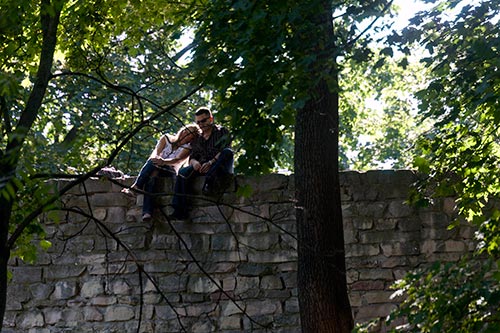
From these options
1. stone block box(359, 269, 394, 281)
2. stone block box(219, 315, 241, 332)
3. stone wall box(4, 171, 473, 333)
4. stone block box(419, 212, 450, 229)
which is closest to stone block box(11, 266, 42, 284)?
stone wall box(4, 171, 473, 333)

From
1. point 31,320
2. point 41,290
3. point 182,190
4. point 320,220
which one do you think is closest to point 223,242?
point 182,190

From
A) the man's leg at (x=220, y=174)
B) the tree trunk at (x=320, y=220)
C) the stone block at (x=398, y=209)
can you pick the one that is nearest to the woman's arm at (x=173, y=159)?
the man's leg at (x=220, y=174)

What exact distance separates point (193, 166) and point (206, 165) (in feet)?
0.36

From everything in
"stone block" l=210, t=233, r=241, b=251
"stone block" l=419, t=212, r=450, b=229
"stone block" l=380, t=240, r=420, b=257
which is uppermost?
"stone block" l=419, t=212, r=450, b=229

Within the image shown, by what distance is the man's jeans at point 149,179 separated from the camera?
899 centimetres

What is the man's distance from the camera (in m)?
8.83

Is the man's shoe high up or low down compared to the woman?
down

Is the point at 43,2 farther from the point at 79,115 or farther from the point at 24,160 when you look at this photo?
the point at 79,115

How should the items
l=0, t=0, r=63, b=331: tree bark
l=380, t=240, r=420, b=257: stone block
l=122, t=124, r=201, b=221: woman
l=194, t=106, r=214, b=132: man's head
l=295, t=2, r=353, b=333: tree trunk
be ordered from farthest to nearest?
l=122, t=124, r=201, b=221: woman
l=380, t=240, r=420, b=257: stone block
l=194, t=106, r=214, b=132: man's head
l=295, t=2, r=353, b=333: tree trunk
l=0, t=0, r=63, b=331: tree bark

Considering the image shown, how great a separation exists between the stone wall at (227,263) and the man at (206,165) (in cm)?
12

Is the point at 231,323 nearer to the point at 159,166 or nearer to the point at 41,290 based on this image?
the point at 159,166

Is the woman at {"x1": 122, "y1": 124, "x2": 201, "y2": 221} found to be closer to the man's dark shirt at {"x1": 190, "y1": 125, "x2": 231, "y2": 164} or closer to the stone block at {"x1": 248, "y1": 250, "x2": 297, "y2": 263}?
the man's dark shirt at {"x1": 190, "y1": 125, "x2": 231, "y2": 164}

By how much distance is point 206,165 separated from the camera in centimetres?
895

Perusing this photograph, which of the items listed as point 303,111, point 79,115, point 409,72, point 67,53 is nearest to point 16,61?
point 67,53
